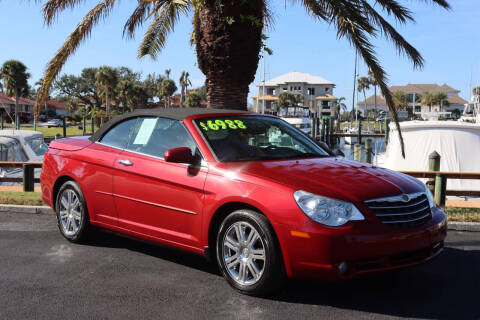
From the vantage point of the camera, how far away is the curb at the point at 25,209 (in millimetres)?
8438

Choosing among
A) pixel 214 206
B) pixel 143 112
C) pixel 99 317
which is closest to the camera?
pixel 99 317

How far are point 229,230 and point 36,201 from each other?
225 inches

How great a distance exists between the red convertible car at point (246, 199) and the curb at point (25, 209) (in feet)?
8.04

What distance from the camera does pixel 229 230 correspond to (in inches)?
174

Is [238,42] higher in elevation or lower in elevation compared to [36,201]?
higher

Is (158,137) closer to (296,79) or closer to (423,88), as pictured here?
(296,79)

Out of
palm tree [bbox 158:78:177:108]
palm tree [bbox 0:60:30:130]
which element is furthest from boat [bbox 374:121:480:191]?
palm tree [bbox 158:78:177:108]

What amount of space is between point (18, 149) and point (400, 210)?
1698 centimetres

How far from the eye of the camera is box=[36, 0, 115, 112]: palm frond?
11.2m

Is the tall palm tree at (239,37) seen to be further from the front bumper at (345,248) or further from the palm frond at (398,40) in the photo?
the front bumper at (345,248)

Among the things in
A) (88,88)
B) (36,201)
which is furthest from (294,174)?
(88,88)

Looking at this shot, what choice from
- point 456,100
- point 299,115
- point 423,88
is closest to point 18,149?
point 299,115

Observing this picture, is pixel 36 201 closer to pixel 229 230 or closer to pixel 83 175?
pixel 83 175

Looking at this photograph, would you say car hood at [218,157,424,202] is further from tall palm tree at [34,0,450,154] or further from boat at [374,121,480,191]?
boat at [374,121,480,191]
